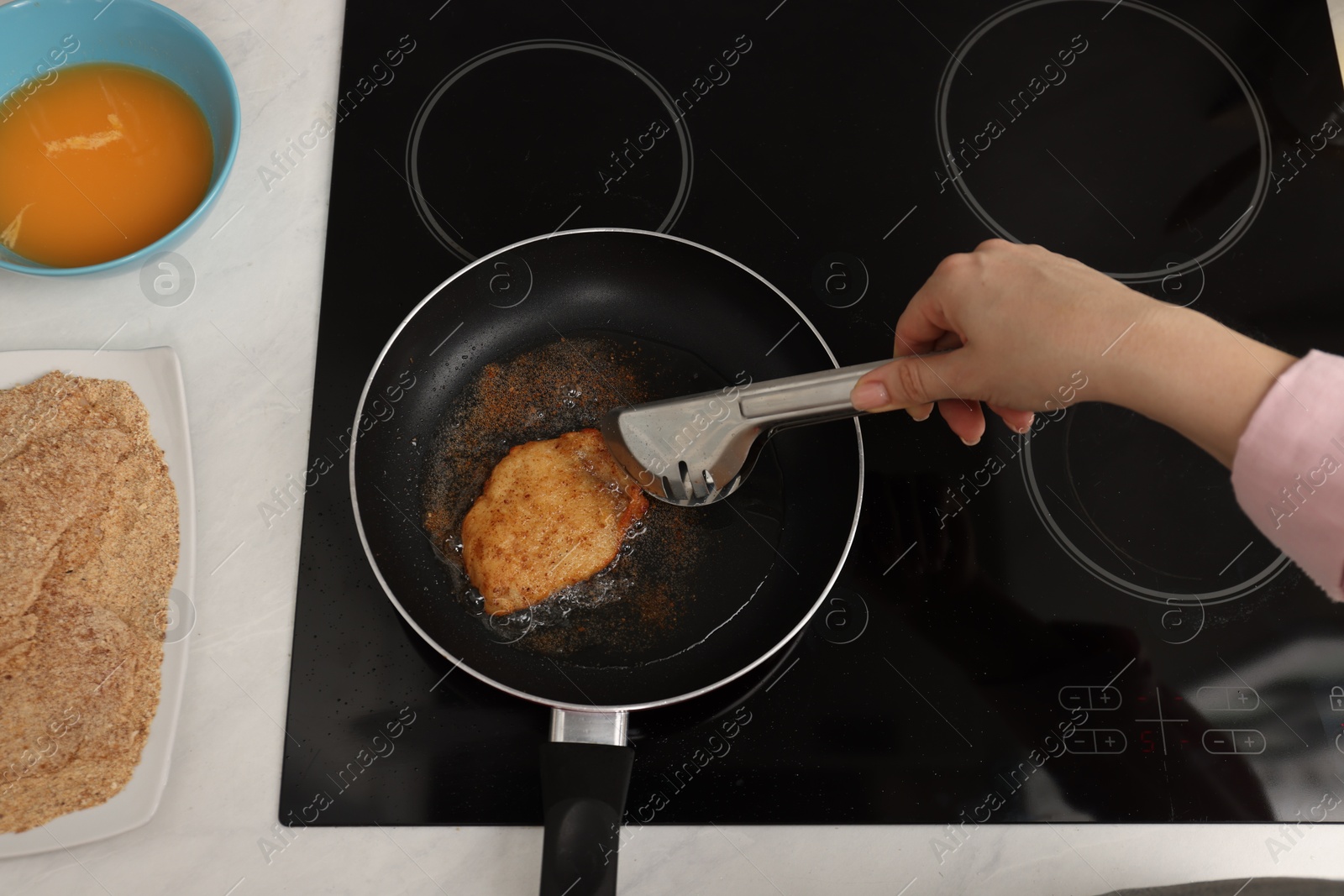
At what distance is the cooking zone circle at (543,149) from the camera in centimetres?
100

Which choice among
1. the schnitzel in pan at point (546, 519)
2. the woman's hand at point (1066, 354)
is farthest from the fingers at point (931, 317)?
the schnitzel in pan at point (546, 519)

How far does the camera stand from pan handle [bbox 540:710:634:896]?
691 mm

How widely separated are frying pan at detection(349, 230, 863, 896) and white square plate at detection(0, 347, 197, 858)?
20 cm

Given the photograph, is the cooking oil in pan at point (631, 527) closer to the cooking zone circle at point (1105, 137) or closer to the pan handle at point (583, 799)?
the pan handle at point (583, 799)

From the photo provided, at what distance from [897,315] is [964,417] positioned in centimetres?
18

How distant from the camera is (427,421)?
0.92 meters

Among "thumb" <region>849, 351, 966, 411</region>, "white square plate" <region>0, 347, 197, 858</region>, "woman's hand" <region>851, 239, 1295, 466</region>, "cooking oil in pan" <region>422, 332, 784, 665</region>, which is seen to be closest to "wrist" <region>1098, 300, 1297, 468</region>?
"woman's hand" <region>851, 239, 1295, 466</region>

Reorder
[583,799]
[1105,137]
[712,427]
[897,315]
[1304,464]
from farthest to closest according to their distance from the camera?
[1105,137]
[897,315]
[712,427]
[583,799]
[1304,464]

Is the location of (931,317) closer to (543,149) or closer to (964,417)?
(964,417)

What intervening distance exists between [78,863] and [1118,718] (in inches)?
42.8

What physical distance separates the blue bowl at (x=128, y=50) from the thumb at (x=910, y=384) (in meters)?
0.74

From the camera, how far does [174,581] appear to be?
2.75ft

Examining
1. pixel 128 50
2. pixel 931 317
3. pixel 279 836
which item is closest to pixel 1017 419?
pixel 931 317

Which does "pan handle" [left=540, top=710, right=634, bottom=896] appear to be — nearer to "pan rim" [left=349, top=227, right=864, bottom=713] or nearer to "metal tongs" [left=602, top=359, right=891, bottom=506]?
"pan rim" [left=349, top=227, right=864, bottom=713]
